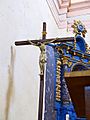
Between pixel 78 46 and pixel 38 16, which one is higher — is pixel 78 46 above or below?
below

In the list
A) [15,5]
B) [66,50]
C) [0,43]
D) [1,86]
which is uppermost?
[15,5]

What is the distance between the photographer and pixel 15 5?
333 centimetres

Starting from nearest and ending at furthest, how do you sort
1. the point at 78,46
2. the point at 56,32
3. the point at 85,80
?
1. the point at 85,80
2. the point at 78,46
3. the point at 56,32

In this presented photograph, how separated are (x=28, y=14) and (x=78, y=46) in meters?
1.22

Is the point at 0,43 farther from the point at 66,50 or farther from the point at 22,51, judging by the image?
the point at 66,50

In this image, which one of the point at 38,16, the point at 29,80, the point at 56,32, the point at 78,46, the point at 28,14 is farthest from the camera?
the point at 56,32

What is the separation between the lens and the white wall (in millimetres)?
2766

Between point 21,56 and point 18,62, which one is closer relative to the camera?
point 18,62

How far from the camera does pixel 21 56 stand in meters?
3.32

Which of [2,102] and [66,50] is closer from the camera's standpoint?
[2,102]

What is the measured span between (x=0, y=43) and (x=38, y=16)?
172 cm

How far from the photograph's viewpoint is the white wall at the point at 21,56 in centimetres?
277

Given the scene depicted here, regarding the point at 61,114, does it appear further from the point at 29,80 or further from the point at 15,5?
the point at 15,5

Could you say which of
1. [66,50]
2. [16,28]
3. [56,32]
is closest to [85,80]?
[16,28]
